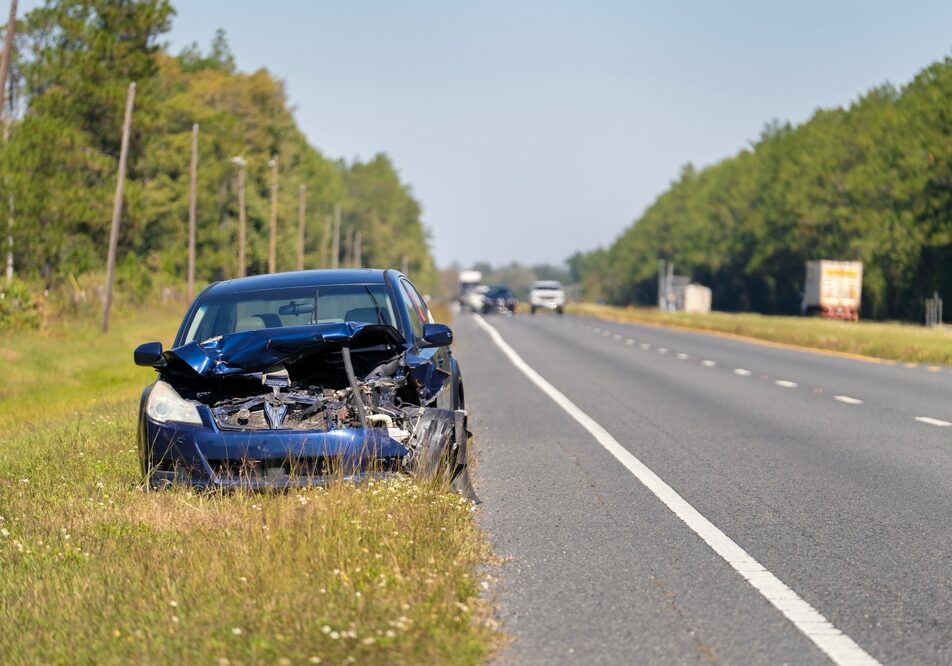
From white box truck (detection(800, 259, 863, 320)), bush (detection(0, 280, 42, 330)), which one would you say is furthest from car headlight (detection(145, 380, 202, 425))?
white box truck (detection(800, 259, 863, 320))

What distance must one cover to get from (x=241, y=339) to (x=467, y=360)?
64.6 ft

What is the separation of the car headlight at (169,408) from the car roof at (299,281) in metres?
1.74

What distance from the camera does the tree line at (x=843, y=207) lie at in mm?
80312

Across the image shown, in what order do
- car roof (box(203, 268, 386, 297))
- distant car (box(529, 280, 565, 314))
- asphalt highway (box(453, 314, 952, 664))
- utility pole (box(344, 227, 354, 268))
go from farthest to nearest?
utility pole (box(344, 227, 354, 268)) → distant car (box(529, 280, 565, 314)) → car roof (box(203, 268, 386, 297)) → asphalt highway (box(453, 314, 952, 664))

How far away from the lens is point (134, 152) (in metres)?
63.6

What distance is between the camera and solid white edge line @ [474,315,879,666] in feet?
18.4

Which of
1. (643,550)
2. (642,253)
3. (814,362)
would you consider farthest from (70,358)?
(642,253)

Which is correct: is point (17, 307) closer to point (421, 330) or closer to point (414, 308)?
point (414, 308)

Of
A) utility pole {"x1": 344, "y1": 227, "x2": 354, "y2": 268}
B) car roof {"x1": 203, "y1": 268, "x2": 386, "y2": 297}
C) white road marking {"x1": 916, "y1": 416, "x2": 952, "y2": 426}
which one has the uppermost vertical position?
utility pole {"x1": 344, "y1": 227, "x2": 354, "y2": 268}

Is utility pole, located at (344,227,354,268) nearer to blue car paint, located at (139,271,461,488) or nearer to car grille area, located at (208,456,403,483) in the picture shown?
blue car paint, located at (139,271,461,488)

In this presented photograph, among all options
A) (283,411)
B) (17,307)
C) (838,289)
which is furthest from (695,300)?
(283,411)

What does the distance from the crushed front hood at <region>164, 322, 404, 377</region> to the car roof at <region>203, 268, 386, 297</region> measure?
157 centimetres

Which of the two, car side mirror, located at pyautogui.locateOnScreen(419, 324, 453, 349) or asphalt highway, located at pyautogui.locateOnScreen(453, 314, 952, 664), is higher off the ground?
car side mirror, located at pyautogui.locateOnScreen(419, 324, 453, 349)

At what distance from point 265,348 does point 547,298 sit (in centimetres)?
7418
